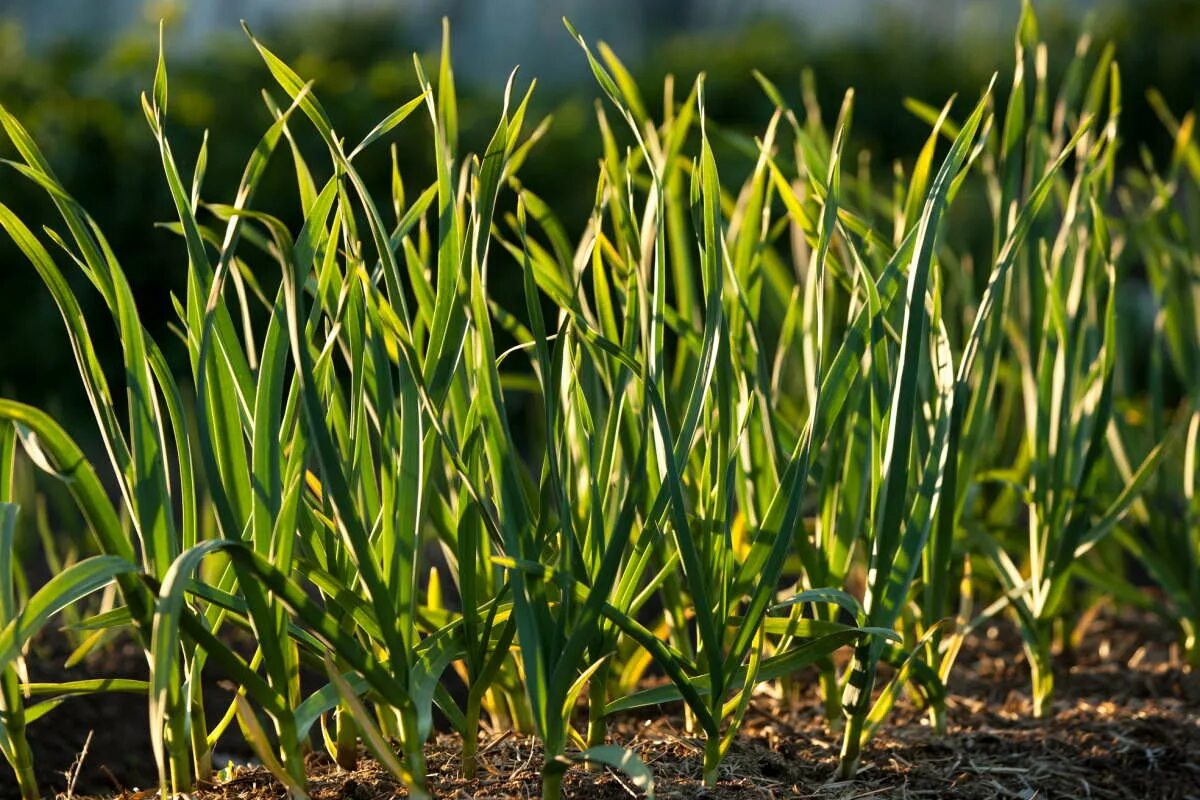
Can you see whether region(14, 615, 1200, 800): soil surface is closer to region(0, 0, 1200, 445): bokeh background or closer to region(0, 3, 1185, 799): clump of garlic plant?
region(0, 3, 1185, 799): clump of garlic plant

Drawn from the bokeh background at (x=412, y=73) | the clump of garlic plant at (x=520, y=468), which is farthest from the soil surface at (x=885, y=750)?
the bokeh background at (x=412, y=73)

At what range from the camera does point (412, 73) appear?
4.68 meters

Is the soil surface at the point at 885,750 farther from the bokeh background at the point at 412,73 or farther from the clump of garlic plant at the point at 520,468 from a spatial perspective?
the bokeh background at the point at 412,73

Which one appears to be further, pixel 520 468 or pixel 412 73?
pixel 412 73

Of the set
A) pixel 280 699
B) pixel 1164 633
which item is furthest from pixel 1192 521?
pixel 280 699

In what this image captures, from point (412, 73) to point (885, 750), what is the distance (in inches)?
153

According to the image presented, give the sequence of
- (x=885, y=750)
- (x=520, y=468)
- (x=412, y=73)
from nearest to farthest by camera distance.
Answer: (x=520, y=468)
(x=885, y=750)
(x=412, y=73)

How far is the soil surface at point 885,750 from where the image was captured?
1176 mm

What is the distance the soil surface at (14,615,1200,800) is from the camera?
1.18m

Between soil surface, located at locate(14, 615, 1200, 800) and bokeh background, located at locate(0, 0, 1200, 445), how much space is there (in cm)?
67

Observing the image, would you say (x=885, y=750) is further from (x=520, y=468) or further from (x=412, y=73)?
(x=412, y=73)

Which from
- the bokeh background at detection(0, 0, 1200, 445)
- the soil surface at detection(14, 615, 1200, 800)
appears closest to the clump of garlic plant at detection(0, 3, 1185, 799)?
the soil surface at detection(14, 615, 1200, 800)

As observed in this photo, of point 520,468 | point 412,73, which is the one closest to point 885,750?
point 520,468

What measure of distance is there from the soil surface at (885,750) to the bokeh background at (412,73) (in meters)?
0.67
